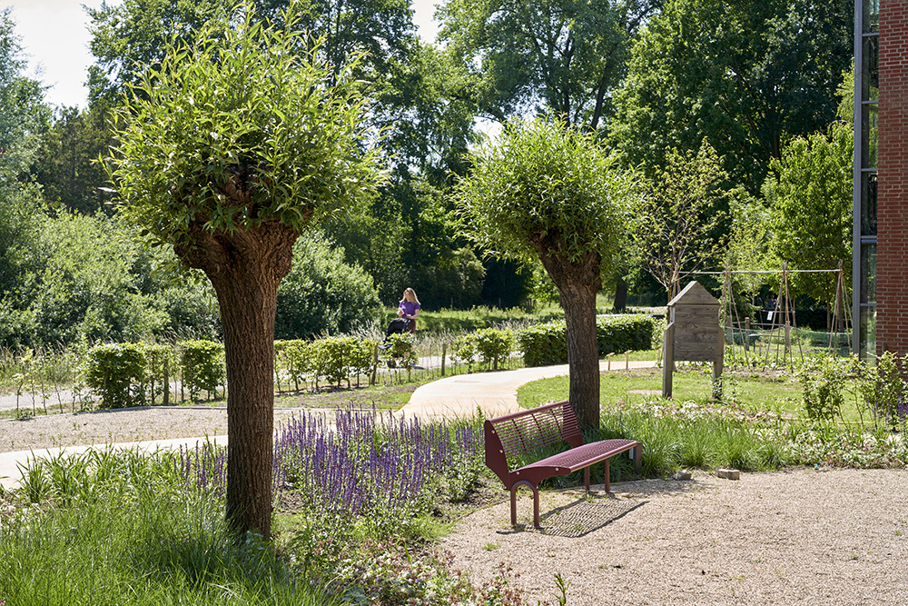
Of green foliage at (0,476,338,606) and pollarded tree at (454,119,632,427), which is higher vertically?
pollarded tree at (454,119,632,427)

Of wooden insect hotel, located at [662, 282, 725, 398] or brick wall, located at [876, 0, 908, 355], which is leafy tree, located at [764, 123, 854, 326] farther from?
wooden insect hotel, located at [662, 282, 725, 398]

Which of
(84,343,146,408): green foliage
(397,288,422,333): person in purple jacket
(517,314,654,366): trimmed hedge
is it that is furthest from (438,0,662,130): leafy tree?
(84,343,146,408): green foliage

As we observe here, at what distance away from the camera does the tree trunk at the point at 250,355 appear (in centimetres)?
411

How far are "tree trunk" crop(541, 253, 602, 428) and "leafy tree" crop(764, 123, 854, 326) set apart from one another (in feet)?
53.4

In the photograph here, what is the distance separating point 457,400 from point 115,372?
203 inches

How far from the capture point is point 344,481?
5004 mm

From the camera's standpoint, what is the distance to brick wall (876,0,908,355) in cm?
1059

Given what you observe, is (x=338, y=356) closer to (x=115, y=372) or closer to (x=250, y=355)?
(x=115, y=372)

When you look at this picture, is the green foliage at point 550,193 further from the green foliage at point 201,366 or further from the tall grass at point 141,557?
the green foliage at point 201,366

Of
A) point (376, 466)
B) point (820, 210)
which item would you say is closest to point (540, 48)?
point (820, 210)

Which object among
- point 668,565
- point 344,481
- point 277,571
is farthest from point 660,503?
point 277,571

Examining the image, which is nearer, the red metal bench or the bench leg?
the bench leg

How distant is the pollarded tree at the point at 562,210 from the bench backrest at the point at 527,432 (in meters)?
→ 0.71

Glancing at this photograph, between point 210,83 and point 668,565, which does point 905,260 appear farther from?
point 210,83
